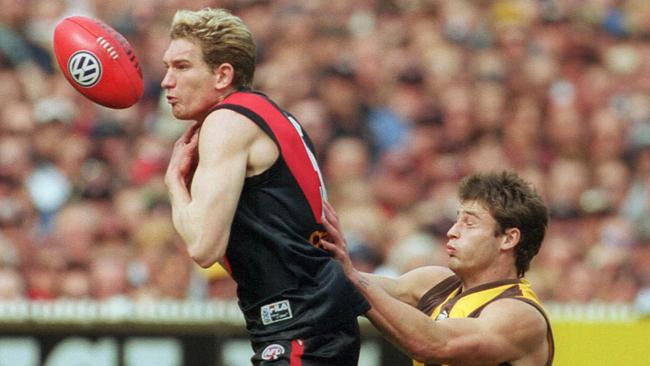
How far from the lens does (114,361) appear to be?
6777 millimetres

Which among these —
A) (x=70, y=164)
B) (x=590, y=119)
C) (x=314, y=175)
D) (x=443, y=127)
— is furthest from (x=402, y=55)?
(x=314, y=175)

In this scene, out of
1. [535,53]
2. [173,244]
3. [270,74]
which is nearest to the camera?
[173,244]

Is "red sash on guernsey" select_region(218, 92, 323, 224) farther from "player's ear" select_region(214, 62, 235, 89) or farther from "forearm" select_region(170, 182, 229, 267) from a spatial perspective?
"forearm" select_region(170, 182, 229, 267)

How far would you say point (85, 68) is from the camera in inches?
194

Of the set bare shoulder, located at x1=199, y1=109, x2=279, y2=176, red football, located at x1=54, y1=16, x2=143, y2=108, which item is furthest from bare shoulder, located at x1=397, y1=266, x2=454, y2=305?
red football, located at x1=54, y1=16, x2=143, y2=108

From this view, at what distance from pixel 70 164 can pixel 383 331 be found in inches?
198

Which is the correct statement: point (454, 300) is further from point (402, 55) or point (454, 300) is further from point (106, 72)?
point (402, 55)

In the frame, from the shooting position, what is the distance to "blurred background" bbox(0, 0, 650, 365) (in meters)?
8.81

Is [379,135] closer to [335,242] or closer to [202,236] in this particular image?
[335,242]

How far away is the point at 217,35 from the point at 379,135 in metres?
5.48

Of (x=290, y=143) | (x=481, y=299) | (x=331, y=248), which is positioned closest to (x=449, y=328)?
(x=481, y=299)

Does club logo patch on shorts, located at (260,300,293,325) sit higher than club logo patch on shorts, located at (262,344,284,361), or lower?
higher

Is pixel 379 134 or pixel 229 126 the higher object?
pixel 379 134

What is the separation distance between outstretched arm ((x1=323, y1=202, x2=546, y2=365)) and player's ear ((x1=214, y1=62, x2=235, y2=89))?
23.3 inches
